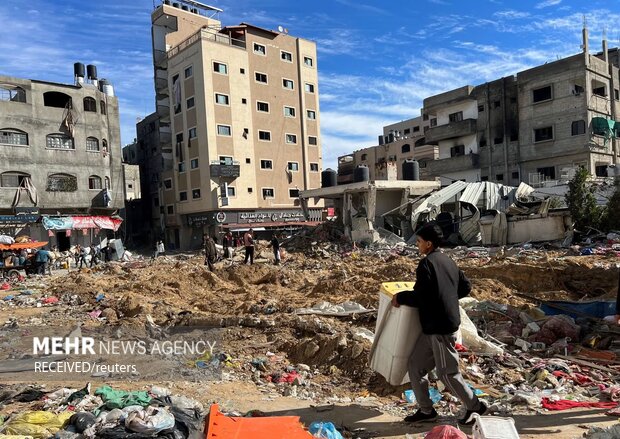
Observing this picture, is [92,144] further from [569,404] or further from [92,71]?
[569,404]

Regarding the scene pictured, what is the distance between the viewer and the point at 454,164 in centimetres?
3616

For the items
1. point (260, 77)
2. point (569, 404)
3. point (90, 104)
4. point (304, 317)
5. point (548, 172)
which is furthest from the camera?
point (260, 77)

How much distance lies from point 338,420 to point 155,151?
1790 inches

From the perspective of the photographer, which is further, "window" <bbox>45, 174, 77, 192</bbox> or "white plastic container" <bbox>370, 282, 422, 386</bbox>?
"window" <bbox>45, 174, 77, 192</bbox>

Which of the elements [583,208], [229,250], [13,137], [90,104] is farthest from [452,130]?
[13,137]

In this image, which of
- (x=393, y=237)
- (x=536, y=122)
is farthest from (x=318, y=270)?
(x=536, y=122)

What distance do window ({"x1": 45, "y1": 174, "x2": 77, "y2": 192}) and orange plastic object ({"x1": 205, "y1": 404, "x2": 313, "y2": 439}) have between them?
3585 centimetres

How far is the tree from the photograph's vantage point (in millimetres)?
20453

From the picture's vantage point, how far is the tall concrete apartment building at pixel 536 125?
29641mm

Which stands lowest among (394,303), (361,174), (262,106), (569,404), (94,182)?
(569,404)

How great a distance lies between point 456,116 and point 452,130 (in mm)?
1778

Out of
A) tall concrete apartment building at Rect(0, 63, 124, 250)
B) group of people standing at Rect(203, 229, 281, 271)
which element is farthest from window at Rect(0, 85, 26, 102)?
group of people standing at Rect(203, 229, 281, 271)

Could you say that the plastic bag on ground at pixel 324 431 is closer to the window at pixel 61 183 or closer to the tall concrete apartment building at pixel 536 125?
the tall concrete apartment building at pixel 536 125

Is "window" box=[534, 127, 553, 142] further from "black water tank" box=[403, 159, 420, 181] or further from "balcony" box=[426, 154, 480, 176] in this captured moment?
"black water tank" box=[403, 159, 420, 181]
